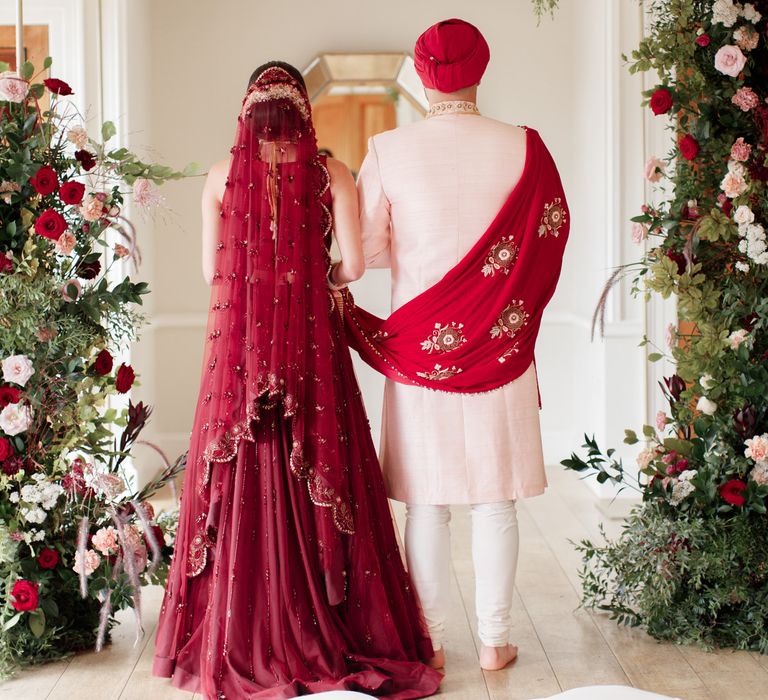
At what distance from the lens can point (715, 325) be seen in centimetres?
307

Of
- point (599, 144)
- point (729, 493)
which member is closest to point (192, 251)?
point (599, 144)

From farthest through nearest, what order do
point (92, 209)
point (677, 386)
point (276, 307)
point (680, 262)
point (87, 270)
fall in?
point (677, 386), point (680, 262), point (87, 270), point (92, 209), point (276, 307)

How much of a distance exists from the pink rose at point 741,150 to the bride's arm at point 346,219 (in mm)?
1062

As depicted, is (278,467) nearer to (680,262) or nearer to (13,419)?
(13,419)

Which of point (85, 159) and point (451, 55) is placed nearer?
point (451, 55)

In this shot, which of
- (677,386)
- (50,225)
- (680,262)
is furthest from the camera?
(677,386)

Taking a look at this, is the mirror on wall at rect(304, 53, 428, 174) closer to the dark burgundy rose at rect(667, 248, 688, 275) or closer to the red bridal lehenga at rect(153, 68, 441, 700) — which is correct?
the dark burgundy rose at rect(667, 248, 688, 275)

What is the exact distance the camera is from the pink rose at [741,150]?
9.67 ft

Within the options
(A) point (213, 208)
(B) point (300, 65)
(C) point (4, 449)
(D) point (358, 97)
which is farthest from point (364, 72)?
(C) point (4, 449)

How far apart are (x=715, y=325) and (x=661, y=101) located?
66cm

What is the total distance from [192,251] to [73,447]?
3021 millimetres

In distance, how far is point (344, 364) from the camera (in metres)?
2.87

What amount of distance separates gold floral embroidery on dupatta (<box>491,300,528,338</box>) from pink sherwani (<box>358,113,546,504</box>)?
0.14 metres

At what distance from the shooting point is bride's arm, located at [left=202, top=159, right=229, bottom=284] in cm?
280
